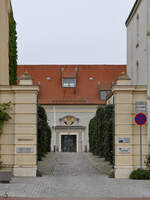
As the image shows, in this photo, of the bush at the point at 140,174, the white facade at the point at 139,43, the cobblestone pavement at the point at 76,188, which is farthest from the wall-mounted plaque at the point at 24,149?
the white facade at the point at 139,43

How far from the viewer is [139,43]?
88.7 ft

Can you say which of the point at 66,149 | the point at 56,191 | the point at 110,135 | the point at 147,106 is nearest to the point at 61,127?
the point at 66,149

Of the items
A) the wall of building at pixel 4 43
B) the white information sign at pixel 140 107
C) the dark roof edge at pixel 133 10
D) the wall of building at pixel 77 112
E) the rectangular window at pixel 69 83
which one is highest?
the dark roof edge at pixel 133 10

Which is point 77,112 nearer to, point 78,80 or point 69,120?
point 69,120

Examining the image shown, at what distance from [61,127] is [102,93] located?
23.7 ft

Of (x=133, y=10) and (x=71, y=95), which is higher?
(x=133, y=10)

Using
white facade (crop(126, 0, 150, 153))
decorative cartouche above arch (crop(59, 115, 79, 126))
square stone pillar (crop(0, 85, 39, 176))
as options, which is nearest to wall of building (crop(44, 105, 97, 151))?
decorative cartouche above arch (crop(59, 115, 79, 126))

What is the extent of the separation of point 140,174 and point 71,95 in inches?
1674

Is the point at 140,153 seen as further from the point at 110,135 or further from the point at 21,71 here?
the point at 21,71

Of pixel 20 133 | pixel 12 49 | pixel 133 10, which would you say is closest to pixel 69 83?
pixel 12 49

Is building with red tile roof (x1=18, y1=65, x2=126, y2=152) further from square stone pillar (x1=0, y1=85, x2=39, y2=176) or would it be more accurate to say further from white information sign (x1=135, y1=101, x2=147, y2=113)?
white information sign (x1=135, y1=101, x2=147, y2=113)

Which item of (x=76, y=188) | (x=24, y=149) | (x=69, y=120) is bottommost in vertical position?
(x=76, y=188)

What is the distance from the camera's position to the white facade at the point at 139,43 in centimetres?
2370

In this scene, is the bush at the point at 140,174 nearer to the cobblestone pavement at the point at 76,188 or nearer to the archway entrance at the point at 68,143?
the cobblestone pavement at the point at 76,188
